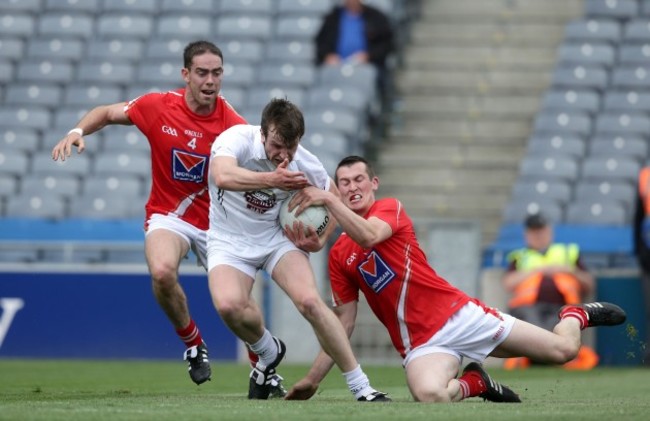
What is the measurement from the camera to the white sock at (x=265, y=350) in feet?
30.3

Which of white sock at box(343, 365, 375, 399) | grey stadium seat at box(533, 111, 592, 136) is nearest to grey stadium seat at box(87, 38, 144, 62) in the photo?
grey stadium seat at box(533, 111, 592, 136)

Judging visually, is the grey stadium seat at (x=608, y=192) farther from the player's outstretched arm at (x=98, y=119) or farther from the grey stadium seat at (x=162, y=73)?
the player's outstretched arm at (x=98, y=119)

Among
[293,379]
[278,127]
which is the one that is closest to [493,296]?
[293,379]

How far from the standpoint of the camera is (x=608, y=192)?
1584 cm

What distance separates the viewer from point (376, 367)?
1420 cm

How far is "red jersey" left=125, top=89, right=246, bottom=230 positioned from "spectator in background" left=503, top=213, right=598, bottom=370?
16.0 feet

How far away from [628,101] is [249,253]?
30.1ft

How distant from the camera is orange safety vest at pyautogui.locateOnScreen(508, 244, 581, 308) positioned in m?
14.1

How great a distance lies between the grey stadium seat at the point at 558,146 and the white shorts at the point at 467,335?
796 cm

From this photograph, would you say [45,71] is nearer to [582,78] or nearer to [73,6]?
[73,6]

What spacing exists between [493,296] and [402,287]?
18.9 ft

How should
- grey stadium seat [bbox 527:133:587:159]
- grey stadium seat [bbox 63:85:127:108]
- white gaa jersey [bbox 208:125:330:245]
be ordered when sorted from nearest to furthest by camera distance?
white gaa jersey [bbox 208:125:330:245] < grey stadium seat [bbox 527:133:587:159] < grey stadium seat [bbox 63:85:127:108]

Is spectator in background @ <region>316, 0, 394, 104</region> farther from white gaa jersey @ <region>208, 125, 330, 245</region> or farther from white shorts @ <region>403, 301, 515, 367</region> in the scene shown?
white shorts @ <region>403, 301, 515, 367</region>

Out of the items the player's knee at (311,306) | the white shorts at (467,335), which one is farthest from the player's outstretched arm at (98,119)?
the white shorts at (467,335)
